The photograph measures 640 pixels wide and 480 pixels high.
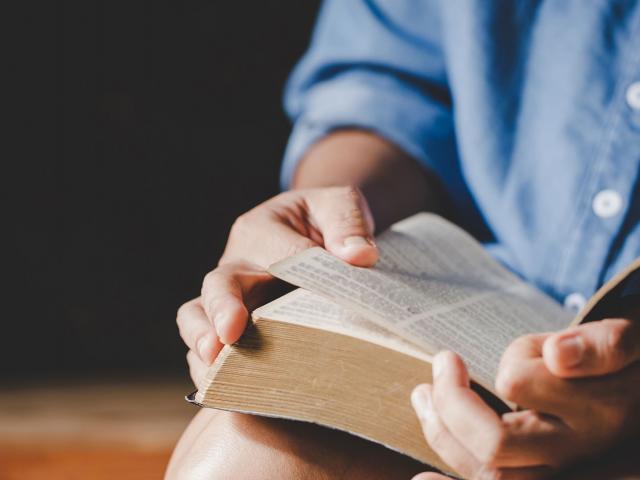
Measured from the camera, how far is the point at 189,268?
1.35m

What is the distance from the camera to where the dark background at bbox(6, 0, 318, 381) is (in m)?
1.25

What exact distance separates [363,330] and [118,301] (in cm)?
103

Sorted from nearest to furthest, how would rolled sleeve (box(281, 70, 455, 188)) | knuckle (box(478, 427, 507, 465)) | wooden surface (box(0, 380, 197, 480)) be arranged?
knuckle (box(478, 427, 507, 465)) → rolled sleeve (box(281, 70, 455, 188)) → wooden surface (box(0, 380, 197, 480))

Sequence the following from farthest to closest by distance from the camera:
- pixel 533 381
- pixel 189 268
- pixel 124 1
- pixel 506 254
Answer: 1. pixel 189 268
2. pixel 124 1
3. pixel 506 254
4. pixel 533 381

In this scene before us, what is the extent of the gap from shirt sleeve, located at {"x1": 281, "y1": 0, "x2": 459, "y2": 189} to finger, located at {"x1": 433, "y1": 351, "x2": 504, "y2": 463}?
0.42 m

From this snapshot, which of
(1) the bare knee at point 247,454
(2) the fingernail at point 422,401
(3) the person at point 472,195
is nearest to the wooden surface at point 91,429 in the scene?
(3) the person at point 472,195

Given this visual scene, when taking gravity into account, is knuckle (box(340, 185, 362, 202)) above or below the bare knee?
above

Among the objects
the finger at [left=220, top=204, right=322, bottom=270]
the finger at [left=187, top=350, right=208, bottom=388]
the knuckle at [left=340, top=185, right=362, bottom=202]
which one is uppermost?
the knuckle at [left=340, top=185, right=362, bottom=202]

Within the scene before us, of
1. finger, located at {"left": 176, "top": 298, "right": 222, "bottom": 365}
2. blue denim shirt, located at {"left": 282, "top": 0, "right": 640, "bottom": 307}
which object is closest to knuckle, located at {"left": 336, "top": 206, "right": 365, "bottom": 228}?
finger, located at {"left": 176, "top": 298, "right": 222, "bottom": 365}

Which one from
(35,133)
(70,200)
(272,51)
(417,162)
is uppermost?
(272,51)

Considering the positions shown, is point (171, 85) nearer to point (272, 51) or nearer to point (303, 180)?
point (272, 51)

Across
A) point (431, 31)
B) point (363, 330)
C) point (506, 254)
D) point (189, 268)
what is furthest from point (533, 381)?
point (189, 268)

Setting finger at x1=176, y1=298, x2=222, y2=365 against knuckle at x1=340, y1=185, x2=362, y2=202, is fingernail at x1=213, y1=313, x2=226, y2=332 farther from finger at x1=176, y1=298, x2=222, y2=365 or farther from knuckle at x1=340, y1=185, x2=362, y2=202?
knuckle at x1=340, y1=185, x2=362, y2=202

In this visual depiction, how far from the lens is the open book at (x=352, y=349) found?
0.38 m
